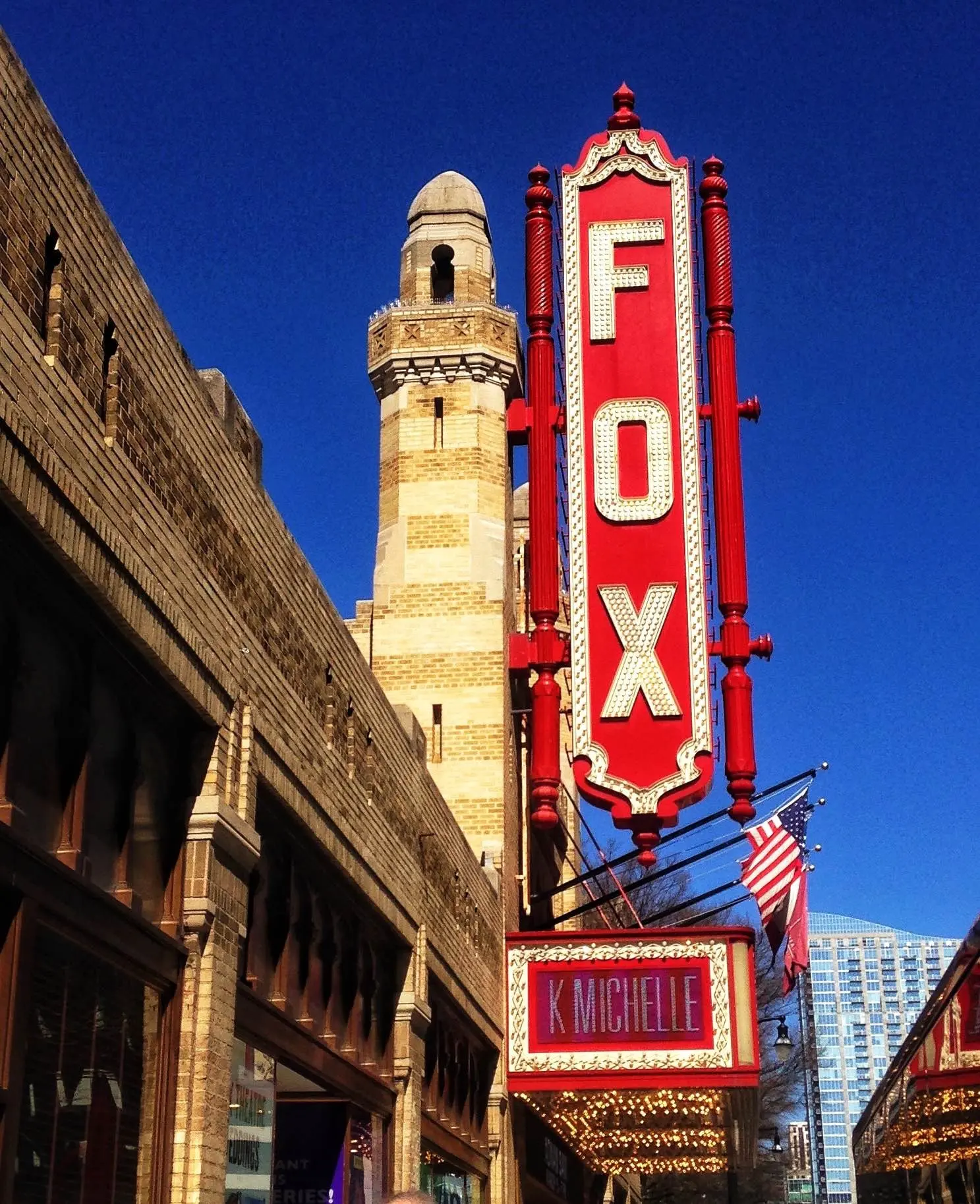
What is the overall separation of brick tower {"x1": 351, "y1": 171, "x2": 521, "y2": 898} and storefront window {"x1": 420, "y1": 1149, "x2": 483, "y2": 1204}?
4750mm

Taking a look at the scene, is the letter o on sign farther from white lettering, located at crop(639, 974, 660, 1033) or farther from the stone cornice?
white lettering, located at crop(639, 974, 660, 1033)

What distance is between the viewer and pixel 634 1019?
21922 millimetres

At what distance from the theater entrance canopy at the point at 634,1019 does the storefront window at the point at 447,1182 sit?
4.97 feet

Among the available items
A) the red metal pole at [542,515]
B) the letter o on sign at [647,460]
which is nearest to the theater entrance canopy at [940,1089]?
the red metal pole at [542,515]

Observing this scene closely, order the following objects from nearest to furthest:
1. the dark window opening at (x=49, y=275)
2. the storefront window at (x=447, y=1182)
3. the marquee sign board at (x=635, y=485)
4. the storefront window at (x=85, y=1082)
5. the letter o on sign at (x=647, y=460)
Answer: the storefront window at (x=85, y=1082) < the dark window opening at (x=49, y=275) < the storefront window at (x=447, y=1182) < the marquee sign board at (x=635, y=485) < the letter o on sign at (x=647, y=460)

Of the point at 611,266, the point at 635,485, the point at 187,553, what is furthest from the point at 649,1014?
the point at 187,553

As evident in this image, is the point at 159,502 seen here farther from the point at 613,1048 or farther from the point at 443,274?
the point at 443,274

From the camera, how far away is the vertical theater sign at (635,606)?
71.6ft

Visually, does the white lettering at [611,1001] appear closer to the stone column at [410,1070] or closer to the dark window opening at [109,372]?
the stone column at [410,1070]

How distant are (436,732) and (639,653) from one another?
4581 millimetres

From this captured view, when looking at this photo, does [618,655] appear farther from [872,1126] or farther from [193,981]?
[872,1126]

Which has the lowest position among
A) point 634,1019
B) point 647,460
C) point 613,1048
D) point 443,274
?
point 613,1048

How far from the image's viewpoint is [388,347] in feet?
92.8

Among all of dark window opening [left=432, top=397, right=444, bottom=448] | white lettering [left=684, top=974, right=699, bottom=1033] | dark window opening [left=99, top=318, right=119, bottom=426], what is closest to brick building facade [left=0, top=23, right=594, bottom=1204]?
dark window opening [left=99, top=318, right=119, bottom=426]
